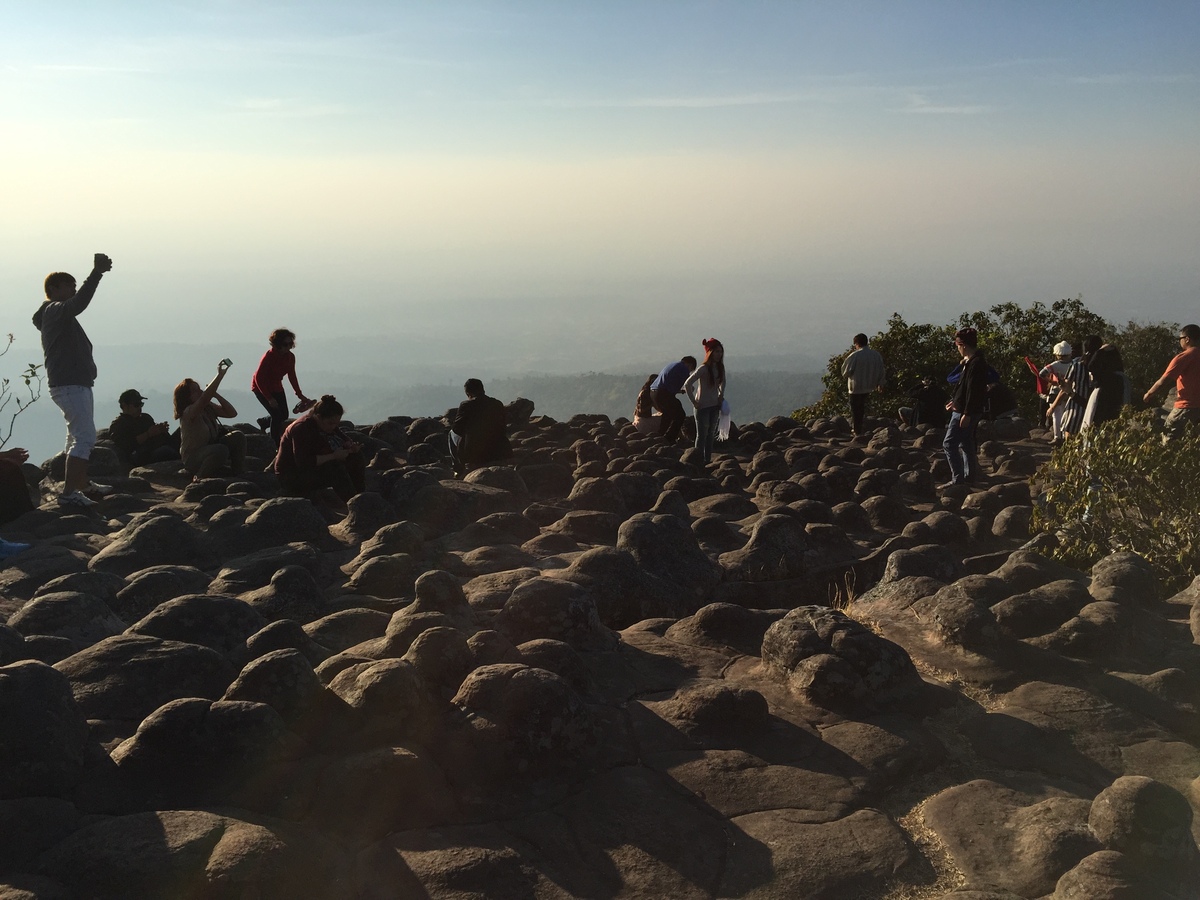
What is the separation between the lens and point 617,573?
30.1ft

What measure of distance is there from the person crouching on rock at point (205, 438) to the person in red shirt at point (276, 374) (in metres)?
1.21

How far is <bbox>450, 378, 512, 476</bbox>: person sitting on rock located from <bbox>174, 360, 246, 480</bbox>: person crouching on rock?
3.16 m

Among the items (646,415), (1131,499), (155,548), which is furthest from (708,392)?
(155,548)

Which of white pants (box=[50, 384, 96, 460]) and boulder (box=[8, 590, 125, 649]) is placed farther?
white pants (box=[50, 384, 96, 460])

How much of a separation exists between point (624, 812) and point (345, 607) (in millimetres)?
4002

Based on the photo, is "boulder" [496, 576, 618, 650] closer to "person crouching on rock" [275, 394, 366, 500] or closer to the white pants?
"person crouching on rock" [275, 394, 366, 500]

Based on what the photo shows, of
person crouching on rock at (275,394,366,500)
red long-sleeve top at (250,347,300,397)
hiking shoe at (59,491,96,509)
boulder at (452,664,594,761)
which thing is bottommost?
boulder at (452,664,594,761)

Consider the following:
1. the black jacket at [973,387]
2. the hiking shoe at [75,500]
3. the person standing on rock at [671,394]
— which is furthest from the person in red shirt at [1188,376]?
the hiking shoe at [75,500]

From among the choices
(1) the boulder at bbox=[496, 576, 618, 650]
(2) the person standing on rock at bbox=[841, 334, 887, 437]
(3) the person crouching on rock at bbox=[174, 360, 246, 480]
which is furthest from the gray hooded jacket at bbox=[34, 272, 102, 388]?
(2) the person standing on rock at bbox=[841, 334, 887, 437]

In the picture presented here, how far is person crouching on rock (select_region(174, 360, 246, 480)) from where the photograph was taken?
14.3 meters

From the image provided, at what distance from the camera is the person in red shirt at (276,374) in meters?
15.8

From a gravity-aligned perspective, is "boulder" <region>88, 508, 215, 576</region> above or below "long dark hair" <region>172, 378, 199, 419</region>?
below

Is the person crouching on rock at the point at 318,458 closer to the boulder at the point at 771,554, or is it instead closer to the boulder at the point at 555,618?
the boulder at the point at 771,554

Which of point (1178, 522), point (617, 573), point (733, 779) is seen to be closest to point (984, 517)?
point (1178, 522)
